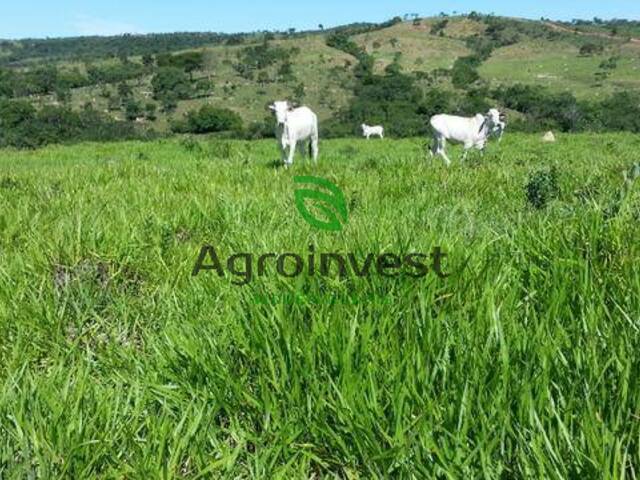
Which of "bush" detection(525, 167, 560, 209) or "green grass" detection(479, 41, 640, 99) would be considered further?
"green grass" detection(479, 41, 640, 99)

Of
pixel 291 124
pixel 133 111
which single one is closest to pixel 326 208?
pixel 291 124

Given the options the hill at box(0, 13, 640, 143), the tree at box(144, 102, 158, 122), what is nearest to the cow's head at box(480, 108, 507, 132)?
the hill at box(0, 13, 640, 143)

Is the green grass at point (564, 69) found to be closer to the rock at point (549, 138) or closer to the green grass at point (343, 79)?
the green grass at point (343, 79)

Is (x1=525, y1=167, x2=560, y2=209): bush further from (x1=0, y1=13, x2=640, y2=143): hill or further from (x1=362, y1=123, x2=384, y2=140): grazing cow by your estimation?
(x1=0, y1=13, x2=640, y2=143): hill

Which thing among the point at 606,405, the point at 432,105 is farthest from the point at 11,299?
the point at 432,105

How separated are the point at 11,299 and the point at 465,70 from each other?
6580 inches

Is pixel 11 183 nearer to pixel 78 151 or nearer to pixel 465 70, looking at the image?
pixel 78 151

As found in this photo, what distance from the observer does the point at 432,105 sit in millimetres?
116562

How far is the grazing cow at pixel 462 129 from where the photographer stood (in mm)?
22812

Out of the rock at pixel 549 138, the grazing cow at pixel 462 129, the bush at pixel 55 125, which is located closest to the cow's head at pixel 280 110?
the grazing cow at pixel 462 129

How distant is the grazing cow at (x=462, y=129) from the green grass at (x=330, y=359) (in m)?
19.3

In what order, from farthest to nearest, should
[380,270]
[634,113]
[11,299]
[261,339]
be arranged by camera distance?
[634,113], [11,299], [380,270], [261,339]

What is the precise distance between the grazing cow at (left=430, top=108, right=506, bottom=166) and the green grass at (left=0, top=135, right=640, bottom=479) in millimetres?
19277

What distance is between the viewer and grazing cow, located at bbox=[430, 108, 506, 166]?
2281cm
